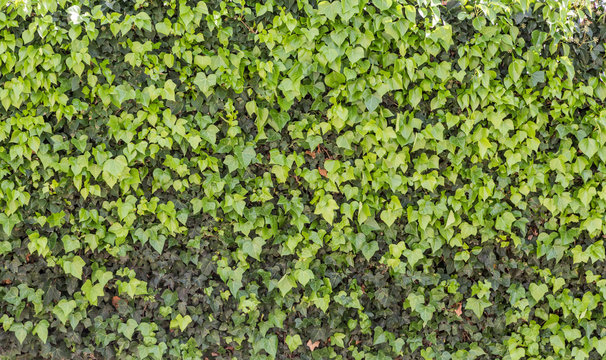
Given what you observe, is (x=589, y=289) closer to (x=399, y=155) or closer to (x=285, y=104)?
(x=399, y=155)

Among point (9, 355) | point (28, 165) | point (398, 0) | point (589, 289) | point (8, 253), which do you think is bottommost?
point (9, 355)

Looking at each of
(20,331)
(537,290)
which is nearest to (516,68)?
(537,290)

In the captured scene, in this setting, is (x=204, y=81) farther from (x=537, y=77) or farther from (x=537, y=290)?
(x=537, y=290)

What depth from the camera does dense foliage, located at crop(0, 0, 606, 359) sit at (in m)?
3.00

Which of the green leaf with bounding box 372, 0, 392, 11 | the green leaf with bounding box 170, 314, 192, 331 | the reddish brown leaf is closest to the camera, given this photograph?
the green leaf with bounding box 372, 0, 392, 11

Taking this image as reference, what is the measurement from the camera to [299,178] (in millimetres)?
3172

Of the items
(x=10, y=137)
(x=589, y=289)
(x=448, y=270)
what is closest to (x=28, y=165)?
(x=10, y=137)

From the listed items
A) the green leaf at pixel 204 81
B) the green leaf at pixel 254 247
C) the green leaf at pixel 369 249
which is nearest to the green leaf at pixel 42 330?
the green leaf at pixel 254 247

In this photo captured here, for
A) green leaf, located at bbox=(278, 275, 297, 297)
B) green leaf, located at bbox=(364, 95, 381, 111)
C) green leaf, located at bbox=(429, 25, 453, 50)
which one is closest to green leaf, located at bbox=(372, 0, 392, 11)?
green leaf, located at bbox=(429, 25, 453, 50)

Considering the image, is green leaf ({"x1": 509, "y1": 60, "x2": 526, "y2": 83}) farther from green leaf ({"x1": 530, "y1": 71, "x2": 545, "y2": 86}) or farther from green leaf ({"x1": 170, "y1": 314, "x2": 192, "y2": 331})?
green leaf ({"x1": 170, "y1": 314, "x2": 192, "y2": 331})

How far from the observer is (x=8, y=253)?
10.4ft

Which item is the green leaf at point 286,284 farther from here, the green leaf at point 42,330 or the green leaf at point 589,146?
the green leaf at point 589,146

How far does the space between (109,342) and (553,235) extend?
8.82ft

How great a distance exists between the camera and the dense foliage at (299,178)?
300cm
